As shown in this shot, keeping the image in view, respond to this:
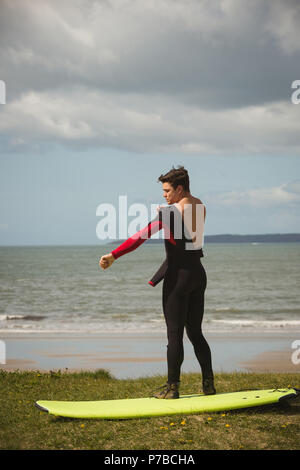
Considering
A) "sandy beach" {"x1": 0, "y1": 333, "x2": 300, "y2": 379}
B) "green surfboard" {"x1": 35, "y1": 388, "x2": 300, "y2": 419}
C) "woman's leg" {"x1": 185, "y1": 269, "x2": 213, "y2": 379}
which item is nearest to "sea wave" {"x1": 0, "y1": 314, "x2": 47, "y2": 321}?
"sandy beach" {"x1": 0, "y1": 333, "x2": 300, "y2": 379}

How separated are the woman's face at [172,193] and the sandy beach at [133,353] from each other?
210 inches

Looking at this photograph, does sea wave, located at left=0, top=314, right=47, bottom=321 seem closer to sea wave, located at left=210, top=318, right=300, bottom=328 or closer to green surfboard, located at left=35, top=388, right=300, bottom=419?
sea wave, located at left=210, top=318, right=300, bottom=328

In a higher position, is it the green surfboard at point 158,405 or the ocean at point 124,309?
the green surfboard at point 158,405

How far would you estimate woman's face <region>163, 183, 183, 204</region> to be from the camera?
5.55 meters

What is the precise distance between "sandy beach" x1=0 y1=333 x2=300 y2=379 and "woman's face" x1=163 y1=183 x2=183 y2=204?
5327mm

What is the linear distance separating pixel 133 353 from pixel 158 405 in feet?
24.5

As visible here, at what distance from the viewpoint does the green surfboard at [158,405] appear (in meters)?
5.46

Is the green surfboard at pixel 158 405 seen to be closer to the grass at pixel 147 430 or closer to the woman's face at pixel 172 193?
the grass at pixel 147 430

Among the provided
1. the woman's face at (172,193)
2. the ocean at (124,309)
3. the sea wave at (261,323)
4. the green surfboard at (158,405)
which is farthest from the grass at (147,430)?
the sea wave at (261,323)
